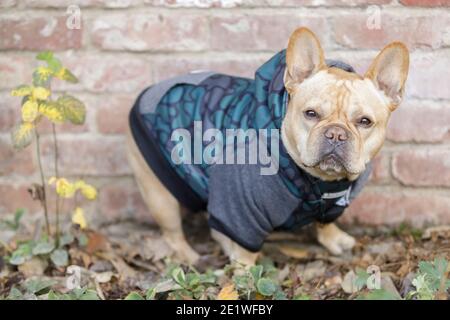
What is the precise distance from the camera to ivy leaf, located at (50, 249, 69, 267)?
7.23 feet

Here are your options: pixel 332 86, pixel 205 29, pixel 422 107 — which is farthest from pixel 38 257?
pixel 422 107

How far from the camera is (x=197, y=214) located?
2.61 metres

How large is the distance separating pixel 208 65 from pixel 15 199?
0.82 meters

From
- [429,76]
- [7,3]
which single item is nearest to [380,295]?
[429,76]

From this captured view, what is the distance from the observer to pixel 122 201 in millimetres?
2547

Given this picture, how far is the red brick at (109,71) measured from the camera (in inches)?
93.8

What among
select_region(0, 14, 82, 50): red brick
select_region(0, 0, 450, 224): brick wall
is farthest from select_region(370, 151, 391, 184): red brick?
select_region(0, 14, 82, 50): red brick

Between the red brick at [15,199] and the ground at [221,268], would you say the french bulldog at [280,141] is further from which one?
the red brick at [15,199]

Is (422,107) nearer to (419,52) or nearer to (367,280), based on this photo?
(419,52)

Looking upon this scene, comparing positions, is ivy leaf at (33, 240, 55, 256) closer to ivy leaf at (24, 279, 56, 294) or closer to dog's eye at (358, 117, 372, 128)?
ivy leaf at (24, 279, 56, 294)

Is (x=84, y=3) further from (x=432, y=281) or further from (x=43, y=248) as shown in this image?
(x=432, y=281)

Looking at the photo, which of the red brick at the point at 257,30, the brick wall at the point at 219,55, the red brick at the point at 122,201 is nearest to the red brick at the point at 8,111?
the brick wall at the point at 219,55

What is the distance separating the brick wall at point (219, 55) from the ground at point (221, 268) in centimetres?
19

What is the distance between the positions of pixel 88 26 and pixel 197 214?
0.76 metres
